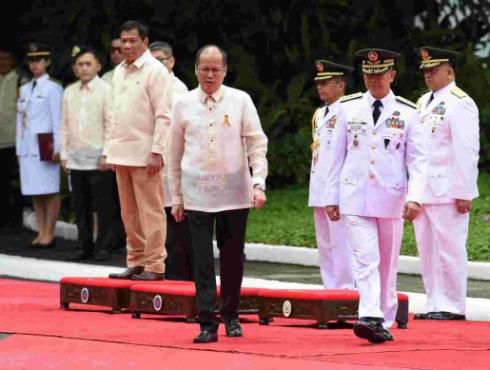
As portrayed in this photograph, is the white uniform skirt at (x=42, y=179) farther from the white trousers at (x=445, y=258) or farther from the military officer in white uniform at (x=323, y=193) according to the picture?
the white trousers at (x=445, y=258)

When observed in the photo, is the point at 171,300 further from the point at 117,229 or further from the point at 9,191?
the point at 9,191

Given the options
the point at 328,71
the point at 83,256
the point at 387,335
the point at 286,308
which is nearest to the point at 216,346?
the point at 387,335

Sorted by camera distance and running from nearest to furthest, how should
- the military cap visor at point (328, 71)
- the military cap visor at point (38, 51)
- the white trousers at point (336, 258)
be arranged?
the white trousers at point (336, 258)
the military cap visor at point (328, 71)
the military cap visor at point (38, 51)

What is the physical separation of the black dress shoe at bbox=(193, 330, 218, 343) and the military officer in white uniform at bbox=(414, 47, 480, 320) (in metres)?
2.64

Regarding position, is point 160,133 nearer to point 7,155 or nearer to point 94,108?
point 94,108

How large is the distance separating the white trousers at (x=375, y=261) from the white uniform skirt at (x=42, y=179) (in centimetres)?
802

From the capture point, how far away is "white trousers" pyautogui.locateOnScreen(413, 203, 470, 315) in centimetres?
1347

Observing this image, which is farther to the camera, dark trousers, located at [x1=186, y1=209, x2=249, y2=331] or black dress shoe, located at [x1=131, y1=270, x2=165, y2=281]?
black dress shoe, located at [x1=131, y1=270, x2=165, y2=281]

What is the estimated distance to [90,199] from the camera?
17984 millimetres

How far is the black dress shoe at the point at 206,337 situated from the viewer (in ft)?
37.0

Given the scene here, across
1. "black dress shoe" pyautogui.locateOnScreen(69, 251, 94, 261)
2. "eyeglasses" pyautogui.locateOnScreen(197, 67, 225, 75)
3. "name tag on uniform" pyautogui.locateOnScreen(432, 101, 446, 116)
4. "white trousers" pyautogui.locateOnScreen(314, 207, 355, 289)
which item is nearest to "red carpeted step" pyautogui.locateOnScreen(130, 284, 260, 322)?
"white trousers" pyautogui.locateOnScreen(314, 207, 355, 289)

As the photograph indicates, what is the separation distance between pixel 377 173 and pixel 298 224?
7649 mm

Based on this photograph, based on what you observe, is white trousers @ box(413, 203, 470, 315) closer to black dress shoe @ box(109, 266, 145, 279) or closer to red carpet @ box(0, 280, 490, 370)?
red carpet @ box(0, 280, 490, 370)

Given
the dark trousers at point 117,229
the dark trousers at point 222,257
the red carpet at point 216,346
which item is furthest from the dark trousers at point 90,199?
the dark trousers at point 222,257
